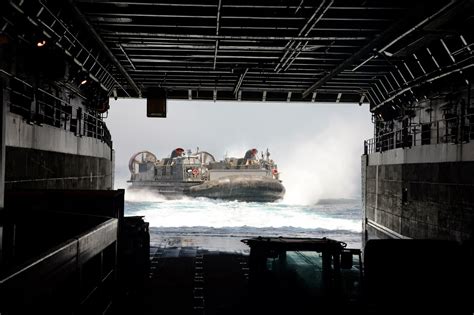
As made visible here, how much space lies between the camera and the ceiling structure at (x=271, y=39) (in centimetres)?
1548

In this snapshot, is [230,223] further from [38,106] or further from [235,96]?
[38,106]

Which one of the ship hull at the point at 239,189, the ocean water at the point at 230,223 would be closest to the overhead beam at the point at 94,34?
the ocean water at the point at 230,223

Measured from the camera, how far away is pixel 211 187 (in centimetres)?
7988

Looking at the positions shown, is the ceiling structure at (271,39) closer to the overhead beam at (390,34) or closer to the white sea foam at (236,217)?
the overhead beam at (390,34)

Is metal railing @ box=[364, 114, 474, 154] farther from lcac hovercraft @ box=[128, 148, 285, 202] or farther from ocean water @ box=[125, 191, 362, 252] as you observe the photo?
lcac hovercraft @ box=[128, 148, 285, 202]

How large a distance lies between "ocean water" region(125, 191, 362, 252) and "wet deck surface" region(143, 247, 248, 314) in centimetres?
322

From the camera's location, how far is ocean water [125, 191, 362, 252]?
2820 cm

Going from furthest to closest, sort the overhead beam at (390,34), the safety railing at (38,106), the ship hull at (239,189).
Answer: the ship hull at (239,189) < the overhead beam at (390,34) < the safety railing at (38,106)

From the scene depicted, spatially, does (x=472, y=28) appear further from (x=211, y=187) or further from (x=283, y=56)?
(x=211, y=187)

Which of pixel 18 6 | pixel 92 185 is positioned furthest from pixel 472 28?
pixel 92 185

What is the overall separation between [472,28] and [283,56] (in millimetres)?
8009

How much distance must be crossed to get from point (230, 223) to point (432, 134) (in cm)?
3300

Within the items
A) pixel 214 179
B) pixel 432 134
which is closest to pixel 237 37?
pixel 432 134

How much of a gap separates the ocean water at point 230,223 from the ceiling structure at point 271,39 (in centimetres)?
935
